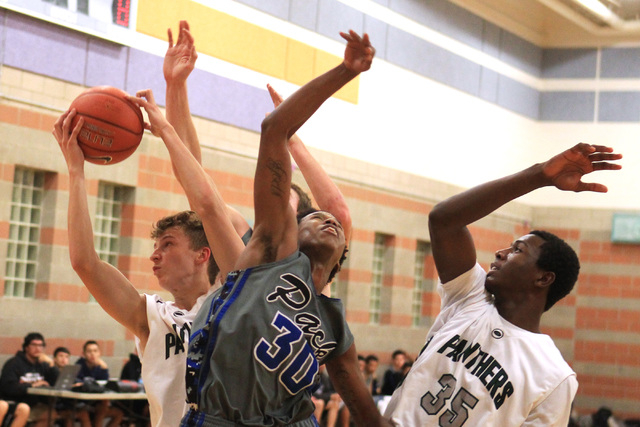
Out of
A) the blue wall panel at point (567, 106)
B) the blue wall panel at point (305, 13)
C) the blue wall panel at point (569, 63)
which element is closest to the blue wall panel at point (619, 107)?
the blue wall panel at point (567, 106)

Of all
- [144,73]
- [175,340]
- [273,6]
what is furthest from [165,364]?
[273,6]

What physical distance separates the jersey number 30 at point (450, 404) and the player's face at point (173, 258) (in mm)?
1125

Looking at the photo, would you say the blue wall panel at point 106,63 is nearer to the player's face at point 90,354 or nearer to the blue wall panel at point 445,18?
the player's face at point 90,354

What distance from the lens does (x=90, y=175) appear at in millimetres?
11406

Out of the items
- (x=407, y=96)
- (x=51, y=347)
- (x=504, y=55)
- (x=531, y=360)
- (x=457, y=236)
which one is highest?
(x=504, y=55)

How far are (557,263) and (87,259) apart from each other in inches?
72.0

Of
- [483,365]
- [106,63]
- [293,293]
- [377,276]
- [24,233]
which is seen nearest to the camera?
[293,293]

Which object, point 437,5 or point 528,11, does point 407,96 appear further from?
point 528,11

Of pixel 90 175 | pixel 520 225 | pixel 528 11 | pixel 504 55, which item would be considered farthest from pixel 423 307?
pixel 90 175

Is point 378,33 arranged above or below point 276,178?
above

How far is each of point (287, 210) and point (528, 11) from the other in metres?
18.2

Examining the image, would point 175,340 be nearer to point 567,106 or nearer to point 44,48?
point 44,48

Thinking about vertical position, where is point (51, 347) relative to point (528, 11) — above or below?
below

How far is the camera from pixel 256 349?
2.75 metres
